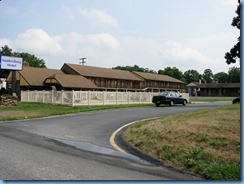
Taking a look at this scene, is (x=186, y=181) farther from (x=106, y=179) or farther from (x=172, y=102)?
(x=172, y=102)

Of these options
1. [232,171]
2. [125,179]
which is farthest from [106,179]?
[232,171]

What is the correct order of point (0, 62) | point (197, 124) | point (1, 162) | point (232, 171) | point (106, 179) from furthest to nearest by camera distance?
point (0, 62)
point (197, 124)
point (1, 162)
point (232, 171)
point (106, 179)

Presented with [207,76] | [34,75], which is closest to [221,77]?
[207,76]

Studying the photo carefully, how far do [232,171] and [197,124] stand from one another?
4.04 meters

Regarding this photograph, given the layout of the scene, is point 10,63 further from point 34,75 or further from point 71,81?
point 34,75

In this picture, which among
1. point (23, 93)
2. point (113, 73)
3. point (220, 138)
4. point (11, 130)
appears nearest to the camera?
point (220, 138)

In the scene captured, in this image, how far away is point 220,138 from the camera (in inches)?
326

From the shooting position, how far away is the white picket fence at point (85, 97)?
2979 centimetres

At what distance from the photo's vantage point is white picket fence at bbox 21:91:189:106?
29.8 meters

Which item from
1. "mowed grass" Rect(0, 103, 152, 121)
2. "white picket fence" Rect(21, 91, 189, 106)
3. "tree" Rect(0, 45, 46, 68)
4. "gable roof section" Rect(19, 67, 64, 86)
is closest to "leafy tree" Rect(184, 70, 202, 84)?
"tree" Rect(0, 45, 46, 68)

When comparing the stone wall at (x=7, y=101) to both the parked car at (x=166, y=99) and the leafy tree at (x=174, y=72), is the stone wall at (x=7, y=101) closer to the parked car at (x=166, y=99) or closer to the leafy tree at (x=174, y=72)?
the parked car at (x=166, y=99)

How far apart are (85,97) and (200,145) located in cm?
2305

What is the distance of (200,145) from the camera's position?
8.04 metres

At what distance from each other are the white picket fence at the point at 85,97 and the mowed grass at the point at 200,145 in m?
19.3
